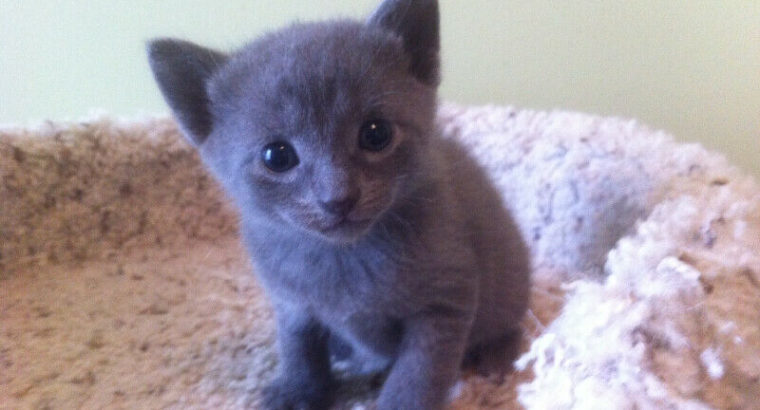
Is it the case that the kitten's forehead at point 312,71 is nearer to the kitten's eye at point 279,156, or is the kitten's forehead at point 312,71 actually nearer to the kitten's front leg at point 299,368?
the kitten's eye at point 279,156

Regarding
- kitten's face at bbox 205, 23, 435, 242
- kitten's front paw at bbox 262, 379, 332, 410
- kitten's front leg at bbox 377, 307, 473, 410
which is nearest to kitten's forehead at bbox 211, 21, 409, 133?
kitten's face at bbox 205, 23, 435, 242

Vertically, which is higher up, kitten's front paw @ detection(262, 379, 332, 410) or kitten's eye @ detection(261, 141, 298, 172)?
kitten's eye @ detection(261, 141, 298, 172)

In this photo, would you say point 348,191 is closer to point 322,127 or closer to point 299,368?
point 322,127

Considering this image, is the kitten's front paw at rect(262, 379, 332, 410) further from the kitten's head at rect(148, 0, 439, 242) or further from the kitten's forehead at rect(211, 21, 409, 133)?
the kitten's forehead at rect(211, 21, 409, 133)

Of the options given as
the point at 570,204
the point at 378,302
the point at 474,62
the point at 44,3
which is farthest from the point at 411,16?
the point at 44,3

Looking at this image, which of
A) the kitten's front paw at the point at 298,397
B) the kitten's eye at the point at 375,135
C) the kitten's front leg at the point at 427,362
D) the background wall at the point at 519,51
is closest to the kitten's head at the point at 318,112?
the kitten's eye at the point at 375,135

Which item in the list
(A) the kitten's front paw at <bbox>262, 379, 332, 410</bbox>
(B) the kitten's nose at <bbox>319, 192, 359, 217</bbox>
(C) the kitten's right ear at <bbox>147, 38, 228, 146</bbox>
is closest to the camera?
Answer: (B) the kitten's nose at <bbox>319, 192, 359, 217</bbox>

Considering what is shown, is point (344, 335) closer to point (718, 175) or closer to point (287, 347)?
point (287, 347)
